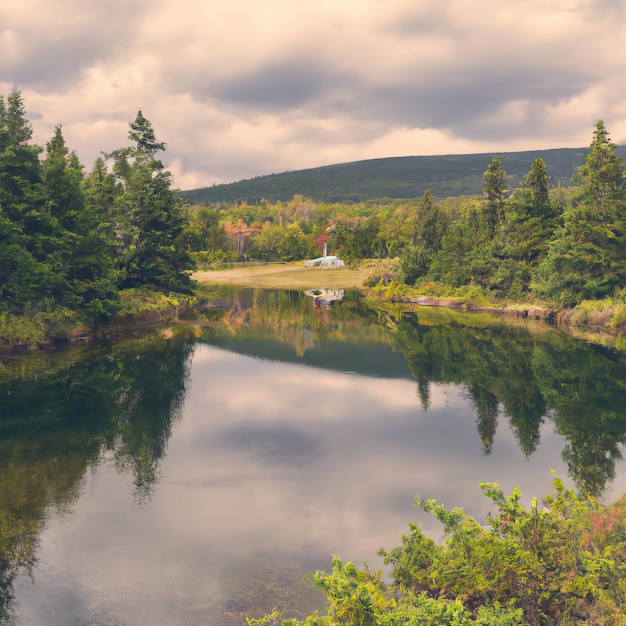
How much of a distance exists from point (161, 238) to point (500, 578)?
57.5 metres

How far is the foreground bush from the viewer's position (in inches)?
384

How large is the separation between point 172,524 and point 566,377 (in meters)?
29.6

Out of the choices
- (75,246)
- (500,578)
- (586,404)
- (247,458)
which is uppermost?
(75,246)

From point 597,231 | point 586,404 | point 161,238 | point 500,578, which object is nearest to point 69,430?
point 500,578

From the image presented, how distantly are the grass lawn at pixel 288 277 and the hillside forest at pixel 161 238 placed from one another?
1863 centimetres

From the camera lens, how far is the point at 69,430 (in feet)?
85.2

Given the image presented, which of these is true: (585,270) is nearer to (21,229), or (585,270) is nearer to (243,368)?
(243,368)

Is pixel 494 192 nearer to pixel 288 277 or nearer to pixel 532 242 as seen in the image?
pixel 532 242

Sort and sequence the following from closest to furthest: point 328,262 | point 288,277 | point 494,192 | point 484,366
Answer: point 484,366 → point 494,192 → point 288,277 → point 328,262

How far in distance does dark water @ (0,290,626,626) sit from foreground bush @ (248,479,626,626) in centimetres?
320

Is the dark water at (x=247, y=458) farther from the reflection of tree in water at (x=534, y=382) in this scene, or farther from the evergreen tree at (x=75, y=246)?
the evergreen tree at (x=75, y=246)

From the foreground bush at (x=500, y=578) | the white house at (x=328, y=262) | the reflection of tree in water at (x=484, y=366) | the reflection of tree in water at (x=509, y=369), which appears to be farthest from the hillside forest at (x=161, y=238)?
the white house at (x=328, y=262)

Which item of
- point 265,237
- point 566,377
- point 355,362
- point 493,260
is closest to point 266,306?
point 493,260

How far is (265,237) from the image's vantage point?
7495 inches
